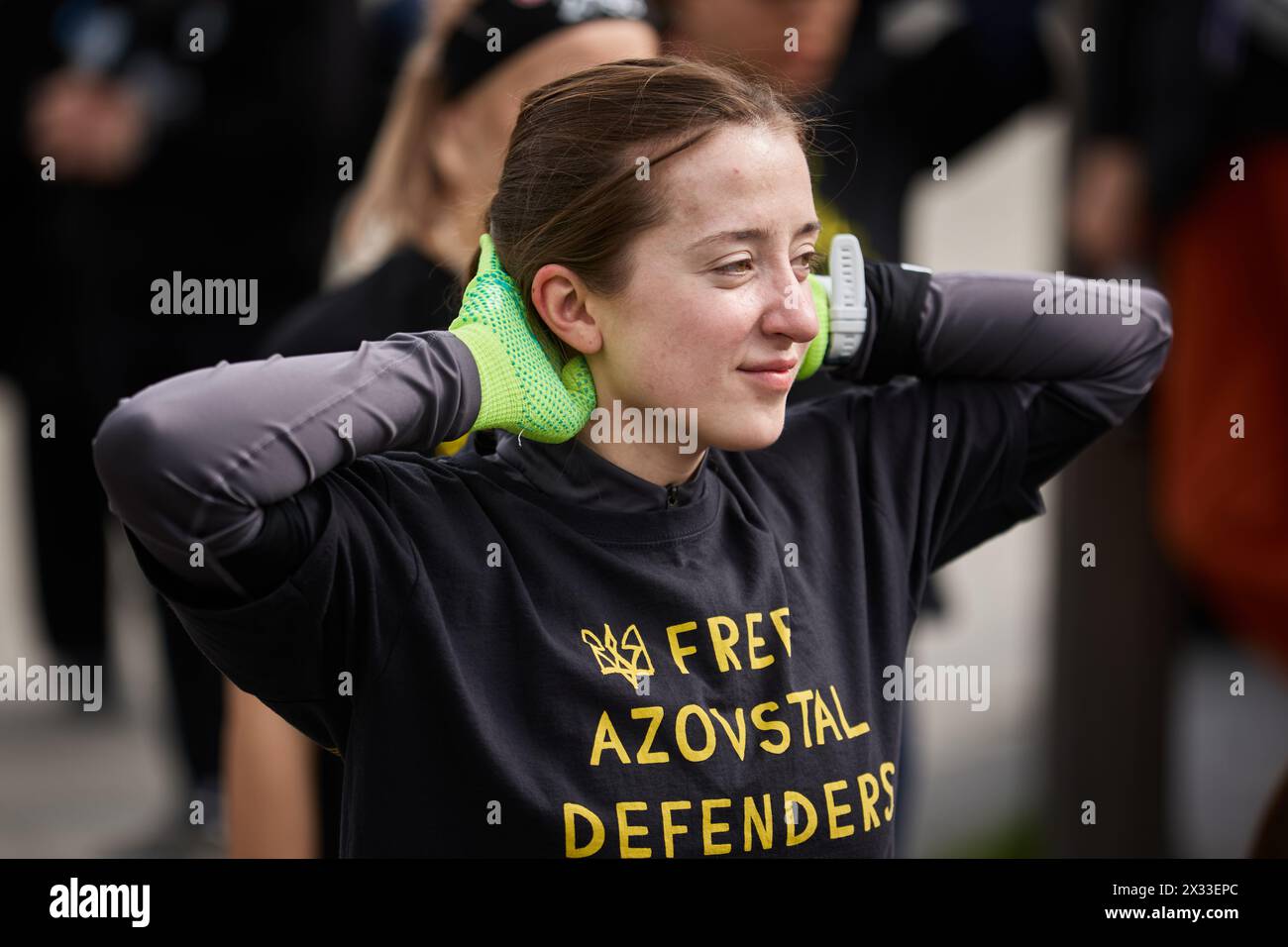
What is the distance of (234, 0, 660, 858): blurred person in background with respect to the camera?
7.43 feet

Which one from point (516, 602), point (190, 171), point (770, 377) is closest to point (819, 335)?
point (770, 377)

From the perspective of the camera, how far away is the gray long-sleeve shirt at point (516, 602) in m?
1.49

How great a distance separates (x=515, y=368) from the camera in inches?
64.7

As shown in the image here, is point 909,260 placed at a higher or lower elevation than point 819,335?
higher

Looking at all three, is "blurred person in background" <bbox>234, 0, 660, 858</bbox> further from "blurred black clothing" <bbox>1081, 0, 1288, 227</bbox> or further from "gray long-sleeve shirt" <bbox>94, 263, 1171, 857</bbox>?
"blurred black clothing" <bbox>1081, 0, 1288, 227</bbox>

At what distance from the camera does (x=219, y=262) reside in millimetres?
3844

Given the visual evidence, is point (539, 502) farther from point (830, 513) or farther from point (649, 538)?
point (830, 513)
